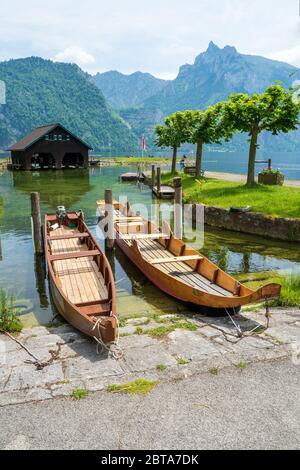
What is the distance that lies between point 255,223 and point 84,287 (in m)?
13.2

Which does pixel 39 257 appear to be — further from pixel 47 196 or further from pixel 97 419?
pixel 47 196

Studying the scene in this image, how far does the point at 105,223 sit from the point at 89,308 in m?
11.7

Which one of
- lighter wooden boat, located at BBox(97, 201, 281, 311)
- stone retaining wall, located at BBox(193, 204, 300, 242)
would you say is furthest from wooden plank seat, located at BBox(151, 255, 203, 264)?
stone retaining wall, located at BBox(193, 204, 300, 242)

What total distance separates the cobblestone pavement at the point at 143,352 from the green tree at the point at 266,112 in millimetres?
19502

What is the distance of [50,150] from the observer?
72375 mm

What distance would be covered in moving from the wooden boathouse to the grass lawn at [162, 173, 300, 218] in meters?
46.5

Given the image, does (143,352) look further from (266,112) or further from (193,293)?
(266,112)

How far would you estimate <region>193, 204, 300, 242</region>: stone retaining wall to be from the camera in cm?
2041

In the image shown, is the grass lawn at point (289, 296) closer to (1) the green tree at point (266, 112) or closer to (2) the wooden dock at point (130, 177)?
(1) the green tree at point (266, 112)

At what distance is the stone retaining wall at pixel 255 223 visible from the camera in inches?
803

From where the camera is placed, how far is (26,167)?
70.8 meters

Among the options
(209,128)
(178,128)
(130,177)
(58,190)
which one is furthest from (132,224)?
(130,177)

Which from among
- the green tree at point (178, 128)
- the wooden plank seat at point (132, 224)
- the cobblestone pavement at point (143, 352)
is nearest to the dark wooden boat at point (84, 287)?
the cobblestone pavement at point (143, 352)
